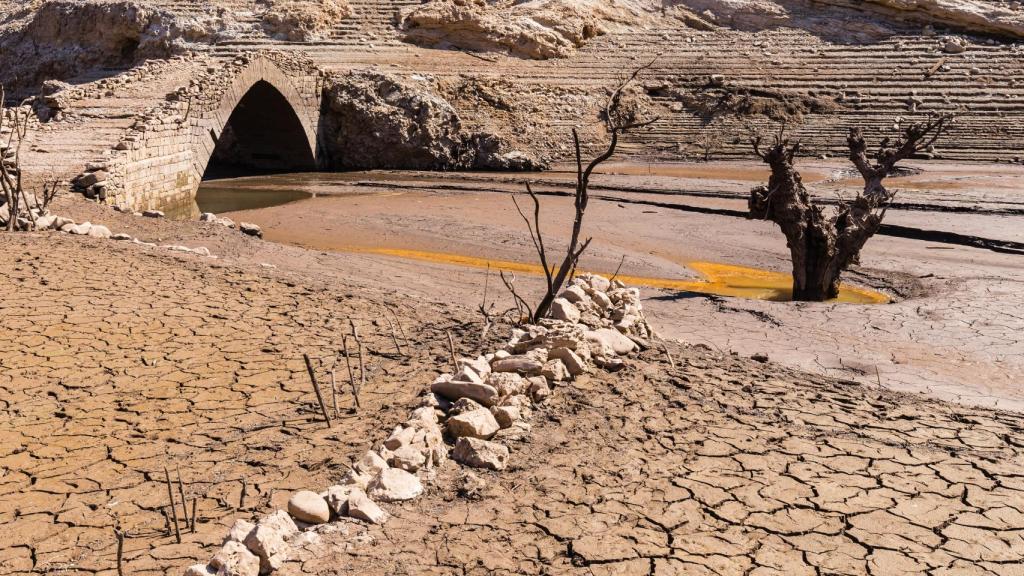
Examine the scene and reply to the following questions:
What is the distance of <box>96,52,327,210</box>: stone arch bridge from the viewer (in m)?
15.1

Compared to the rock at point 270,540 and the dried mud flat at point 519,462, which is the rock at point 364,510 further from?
the rock at point 270,540

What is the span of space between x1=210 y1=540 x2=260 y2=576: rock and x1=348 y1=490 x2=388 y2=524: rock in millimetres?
520

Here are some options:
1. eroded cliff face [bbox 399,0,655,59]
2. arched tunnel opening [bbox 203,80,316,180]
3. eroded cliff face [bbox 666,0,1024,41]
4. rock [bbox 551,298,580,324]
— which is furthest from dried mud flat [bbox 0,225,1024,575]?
eroded cliff face [bbox 666,0,1024,41]

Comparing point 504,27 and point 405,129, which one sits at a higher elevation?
point 504,27

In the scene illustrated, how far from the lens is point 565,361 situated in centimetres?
575

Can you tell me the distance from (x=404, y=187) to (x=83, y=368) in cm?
1369

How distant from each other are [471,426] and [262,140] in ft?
66.3

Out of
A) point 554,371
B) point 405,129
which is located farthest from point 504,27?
point 554,371

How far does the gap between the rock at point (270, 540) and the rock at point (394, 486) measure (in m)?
0.46

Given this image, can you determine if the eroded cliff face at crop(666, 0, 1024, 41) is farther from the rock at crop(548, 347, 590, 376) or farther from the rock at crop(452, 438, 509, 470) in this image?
the rock at crop(452, 438, 509, 470)

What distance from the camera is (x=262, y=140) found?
23.6 metres

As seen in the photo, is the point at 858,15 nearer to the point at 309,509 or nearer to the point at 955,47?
the point at 955,47

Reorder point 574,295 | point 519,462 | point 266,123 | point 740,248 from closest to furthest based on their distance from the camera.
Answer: point 519,462
point 574,295
point 740,248
point 266,123

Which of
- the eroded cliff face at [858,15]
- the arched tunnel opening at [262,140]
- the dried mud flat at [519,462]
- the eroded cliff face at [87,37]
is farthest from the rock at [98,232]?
the eroded cliff face at [858,15]
